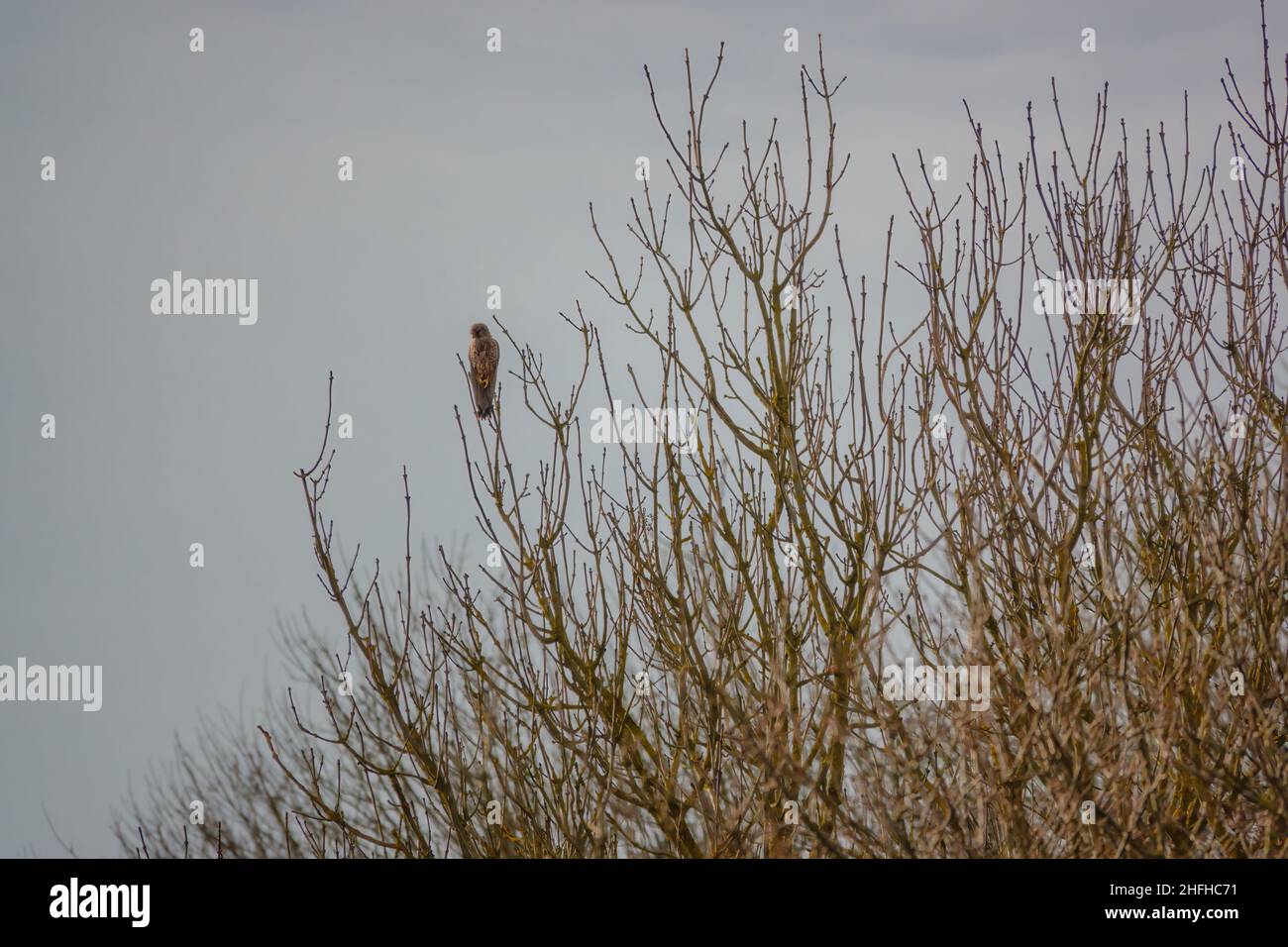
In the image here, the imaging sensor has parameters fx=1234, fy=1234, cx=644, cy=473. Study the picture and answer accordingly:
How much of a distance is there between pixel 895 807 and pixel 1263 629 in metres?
1.83

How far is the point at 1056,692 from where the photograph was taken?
3963 millimetres

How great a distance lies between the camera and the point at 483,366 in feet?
21.9

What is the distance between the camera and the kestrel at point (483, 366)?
6473 millimetres

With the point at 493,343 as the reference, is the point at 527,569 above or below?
below

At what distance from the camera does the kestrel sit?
647cm

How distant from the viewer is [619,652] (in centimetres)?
602
